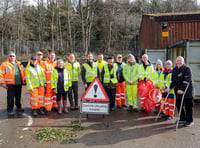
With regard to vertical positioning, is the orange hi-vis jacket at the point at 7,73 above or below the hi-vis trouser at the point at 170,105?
above

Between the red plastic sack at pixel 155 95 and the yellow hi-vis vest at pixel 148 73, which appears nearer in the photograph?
the red plastic sack at pixel 155 95

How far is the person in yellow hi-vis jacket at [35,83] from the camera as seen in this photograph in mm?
6008

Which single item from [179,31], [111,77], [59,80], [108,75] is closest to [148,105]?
[111,77]

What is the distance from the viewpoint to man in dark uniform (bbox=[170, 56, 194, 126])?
5.02 metres

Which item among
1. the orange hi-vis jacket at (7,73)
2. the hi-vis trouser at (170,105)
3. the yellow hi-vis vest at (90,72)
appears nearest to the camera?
the hi-vis trouser at (170,105)

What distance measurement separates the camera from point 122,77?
692cm

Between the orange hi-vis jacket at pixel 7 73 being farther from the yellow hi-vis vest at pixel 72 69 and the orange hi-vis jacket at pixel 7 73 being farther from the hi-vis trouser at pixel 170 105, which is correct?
the hi-vis trouser at pixel 170 105

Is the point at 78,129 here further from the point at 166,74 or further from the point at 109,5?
the point at 109,5

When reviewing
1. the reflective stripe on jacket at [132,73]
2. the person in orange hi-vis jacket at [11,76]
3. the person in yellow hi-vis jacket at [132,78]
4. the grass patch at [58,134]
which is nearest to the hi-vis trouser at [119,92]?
the person in yellow hi-vis jacket at [132,78]

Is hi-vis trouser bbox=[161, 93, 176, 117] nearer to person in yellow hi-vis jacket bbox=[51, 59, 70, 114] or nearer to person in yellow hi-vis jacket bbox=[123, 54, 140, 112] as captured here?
person in yellow hi-vis jacket bbox=[123, 54, 140, 112]

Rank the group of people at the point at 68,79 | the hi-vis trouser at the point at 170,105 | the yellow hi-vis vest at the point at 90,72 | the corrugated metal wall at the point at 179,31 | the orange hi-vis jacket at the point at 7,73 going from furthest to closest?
the corrugated metal wall at the point at 179,31, the yellow hi-vis vest at the point at 90,72, the orange hi-vis jacket at the point at 7,73, the group of people at the point at 68,79, the hi-vis trouser at the point at 170,105

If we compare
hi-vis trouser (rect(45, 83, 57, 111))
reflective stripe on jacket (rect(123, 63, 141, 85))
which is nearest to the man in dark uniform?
reflective stripe on jacket (rect(123, 63, 141, 85))

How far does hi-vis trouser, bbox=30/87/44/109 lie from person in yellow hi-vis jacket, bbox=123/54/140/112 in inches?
115

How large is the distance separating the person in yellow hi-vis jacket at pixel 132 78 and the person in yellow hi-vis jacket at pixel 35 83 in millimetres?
2866
